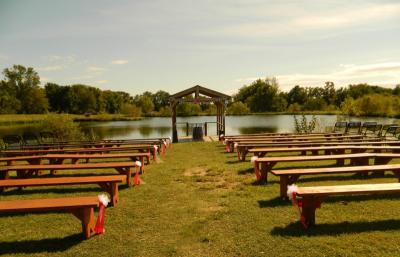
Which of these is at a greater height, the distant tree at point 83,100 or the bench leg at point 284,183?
the distant tree at point 83,100

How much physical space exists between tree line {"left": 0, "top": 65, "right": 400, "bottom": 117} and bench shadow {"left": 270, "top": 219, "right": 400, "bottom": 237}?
55311 millimetres

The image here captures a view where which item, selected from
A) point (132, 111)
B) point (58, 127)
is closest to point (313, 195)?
point (58, 127)

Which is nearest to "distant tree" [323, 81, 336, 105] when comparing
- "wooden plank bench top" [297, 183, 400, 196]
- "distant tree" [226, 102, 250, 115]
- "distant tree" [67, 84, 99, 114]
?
"distant tree" [226, 102, 250, 115]

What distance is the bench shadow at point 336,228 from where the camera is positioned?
13.8 feet

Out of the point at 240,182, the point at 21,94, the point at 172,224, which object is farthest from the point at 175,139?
the point at 21,94

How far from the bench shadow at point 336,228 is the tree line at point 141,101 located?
55.3 metres

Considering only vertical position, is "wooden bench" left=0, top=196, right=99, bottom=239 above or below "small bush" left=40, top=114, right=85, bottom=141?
below

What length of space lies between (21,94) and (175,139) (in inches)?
2561

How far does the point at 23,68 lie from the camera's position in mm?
71750

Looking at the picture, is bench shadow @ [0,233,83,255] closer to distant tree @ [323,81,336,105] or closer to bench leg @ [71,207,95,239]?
bench leg @ [71,207,95,239]

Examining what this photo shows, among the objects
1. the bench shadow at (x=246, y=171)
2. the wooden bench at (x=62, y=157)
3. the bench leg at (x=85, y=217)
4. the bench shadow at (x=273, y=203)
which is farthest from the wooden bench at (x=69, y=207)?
the bench shadow at (x=246, y=171)

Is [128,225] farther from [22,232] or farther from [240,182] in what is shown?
[240,182]

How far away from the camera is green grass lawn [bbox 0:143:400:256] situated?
3.90 meters

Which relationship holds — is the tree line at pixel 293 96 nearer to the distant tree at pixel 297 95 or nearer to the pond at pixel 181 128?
the distant tree at pixel 297 95
